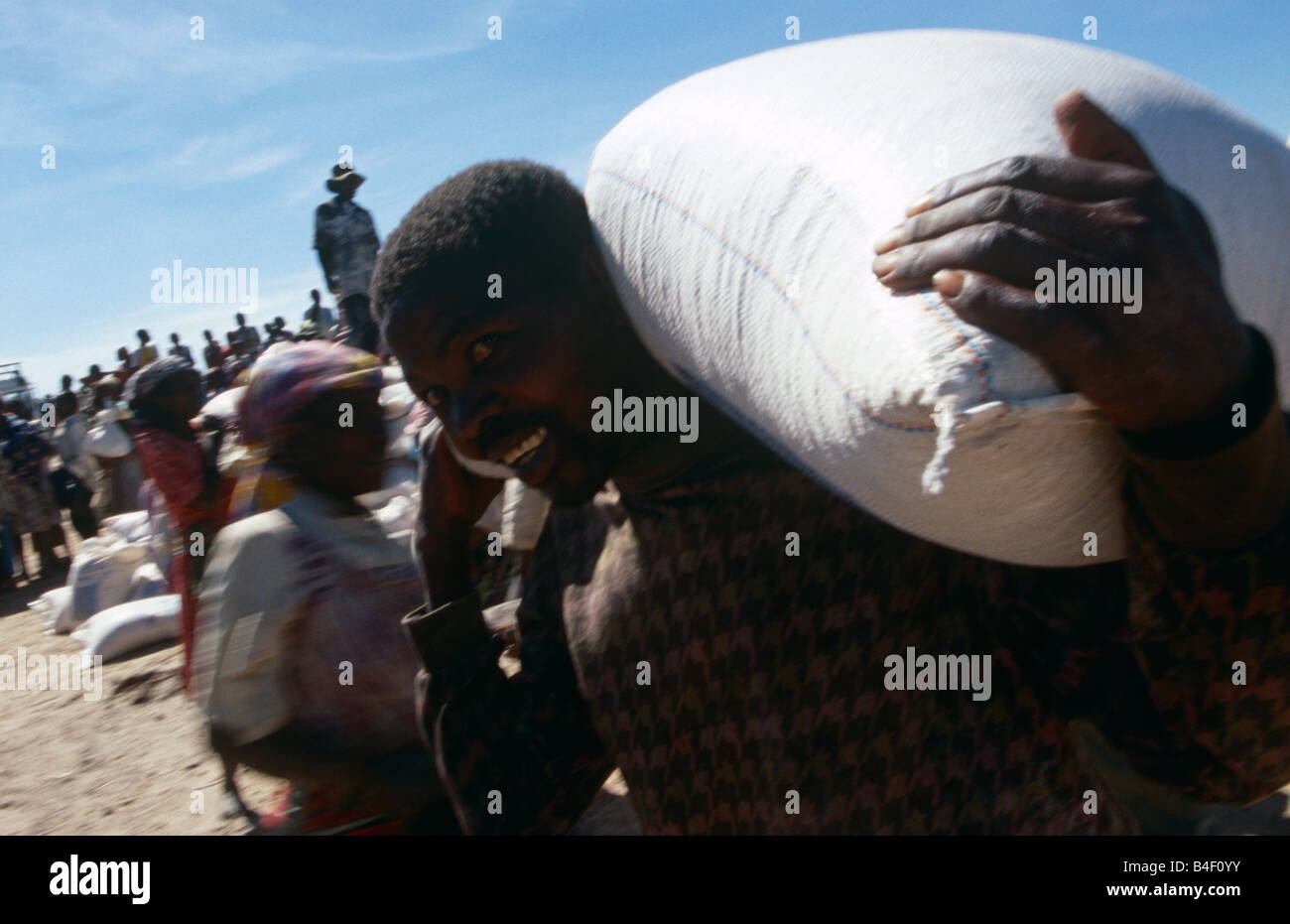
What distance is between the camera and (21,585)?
34.8 feet

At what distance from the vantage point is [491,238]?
4.16 ft

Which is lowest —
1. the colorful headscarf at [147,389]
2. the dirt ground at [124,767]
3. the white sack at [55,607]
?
the dirt ground at [124,767]

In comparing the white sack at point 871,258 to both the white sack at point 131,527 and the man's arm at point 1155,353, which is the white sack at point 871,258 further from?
the white sack at point 131,527

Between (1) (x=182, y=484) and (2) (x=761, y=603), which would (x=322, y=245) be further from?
(2) (x=761, y=603)

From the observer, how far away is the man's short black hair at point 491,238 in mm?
→ 1267

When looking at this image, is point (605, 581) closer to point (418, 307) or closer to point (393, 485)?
point (418, 307)

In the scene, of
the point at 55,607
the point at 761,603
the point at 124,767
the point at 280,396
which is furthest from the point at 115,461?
the point at 761,603

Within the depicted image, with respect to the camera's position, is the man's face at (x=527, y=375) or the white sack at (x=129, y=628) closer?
the man's face at (x=527, y=375)

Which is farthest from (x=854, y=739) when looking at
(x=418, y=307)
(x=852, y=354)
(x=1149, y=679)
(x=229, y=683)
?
(x=229, y=683)

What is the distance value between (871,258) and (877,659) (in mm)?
521

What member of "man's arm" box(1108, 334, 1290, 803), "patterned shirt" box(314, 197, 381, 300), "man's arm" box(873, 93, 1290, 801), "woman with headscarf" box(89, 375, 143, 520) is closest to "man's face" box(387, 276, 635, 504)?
"man's arm" box(873, 93, 1290, 801)

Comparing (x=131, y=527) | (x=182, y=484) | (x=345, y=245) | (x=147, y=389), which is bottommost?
(x=131, y=527)

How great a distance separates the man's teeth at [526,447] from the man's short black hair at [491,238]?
7.4 inches

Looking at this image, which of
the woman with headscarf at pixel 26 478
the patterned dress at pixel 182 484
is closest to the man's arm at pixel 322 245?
the patterned dress at pixel 182 484
